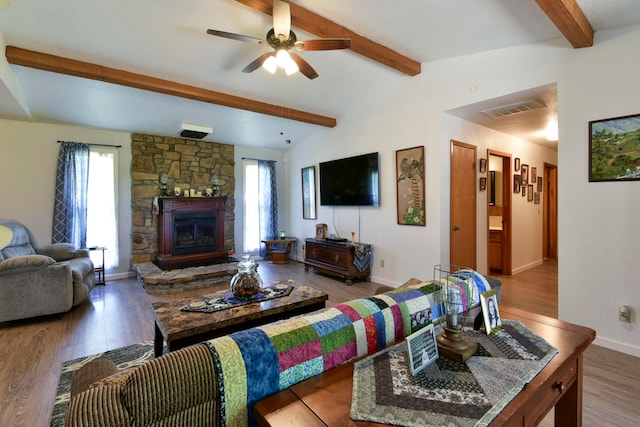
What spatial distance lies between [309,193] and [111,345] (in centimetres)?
422

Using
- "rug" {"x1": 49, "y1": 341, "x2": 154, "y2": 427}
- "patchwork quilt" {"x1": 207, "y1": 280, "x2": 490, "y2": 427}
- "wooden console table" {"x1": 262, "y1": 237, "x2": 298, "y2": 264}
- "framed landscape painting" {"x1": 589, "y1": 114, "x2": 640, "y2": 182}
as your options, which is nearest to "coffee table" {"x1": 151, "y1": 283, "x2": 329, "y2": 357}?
"rug" {"x1": 49, "y1": 341, "x2": 154, "y2": 427}

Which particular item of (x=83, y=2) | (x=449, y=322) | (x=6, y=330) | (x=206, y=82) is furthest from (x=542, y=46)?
(x=6, y=330)

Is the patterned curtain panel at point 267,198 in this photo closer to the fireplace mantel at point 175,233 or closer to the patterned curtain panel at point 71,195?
the fireplace mantel at point 175,233

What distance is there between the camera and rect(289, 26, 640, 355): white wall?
98.4 inches

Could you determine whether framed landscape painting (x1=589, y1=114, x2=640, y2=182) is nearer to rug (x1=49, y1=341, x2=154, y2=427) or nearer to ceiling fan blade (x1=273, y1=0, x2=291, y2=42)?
ceiling fan blade (x1=273, y1=0, x2=291, y2=42)

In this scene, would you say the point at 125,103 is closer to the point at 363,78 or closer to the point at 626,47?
Result: the point at 363,78

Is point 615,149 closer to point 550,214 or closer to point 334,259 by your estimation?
point 334,259

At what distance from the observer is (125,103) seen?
4.25 meters

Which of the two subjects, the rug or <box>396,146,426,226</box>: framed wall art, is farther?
<box>396,146,426,226</box>: framed wall art

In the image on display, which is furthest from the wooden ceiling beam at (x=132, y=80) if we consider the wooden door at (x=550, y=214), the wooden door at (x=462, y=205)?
the wooden door at (x=550, y=214)

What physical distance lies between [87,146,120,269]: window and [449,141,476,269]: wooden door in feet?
17.5

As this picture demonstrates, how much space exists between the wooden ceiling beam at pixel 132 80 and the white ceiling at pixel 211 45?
7 cm

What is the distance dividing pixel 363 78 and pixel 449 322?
391 cm

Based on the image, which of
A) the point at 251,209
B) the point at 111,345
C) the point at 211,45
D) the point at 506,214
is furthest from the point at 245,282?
the point at 506,214
